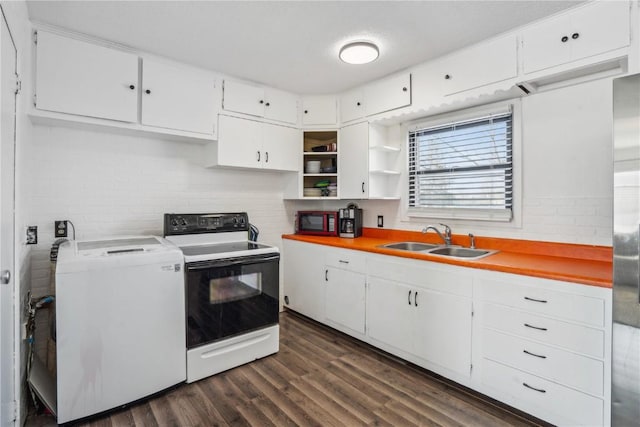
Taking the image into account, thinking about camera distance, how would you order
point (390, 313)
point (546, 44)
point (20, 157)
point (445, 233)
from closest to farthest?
point (20, 157)
point (546, 44)
point (390, 313)
point (445, 233)

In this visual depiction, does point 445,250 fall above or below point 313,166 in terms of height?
below

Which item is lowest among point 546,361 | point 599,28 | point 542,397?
point 542,397

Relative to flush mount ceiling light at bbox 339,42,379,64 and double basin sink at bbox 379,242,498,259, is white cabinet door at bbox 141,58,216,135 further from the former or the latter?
double basin sink at bbox 379,242,498,259

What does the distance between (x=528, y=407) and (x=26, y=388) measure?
3.04m

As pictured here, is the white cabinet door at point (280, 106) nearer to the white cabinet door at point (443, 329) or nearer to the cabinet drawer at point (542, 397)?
the white cabinet door at point (443, 329)

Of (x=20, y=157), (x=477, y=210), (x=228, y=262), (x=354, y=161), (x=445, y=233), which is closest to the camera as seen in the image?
(x=20, y=157)

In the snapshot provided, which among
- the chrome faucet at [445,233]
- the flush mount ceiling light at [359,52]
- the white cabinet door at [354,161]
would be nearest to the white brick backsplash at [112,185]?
the white cabinet door at [354,161]

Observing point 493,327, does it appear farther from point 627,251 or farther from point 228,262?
point 228,262

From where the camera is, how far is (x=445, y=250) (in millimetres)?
2775

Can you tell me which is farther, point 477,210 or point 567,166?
point 477,210

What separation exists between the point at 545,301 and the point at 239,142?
268cm

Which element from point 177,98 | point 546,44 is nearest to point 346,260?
point 177,98

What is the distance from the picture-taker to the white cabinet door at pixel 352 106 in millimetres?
3234

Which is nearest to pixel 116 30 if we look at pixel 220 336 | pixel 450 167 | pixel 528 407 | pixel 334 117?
pixel 334 117
